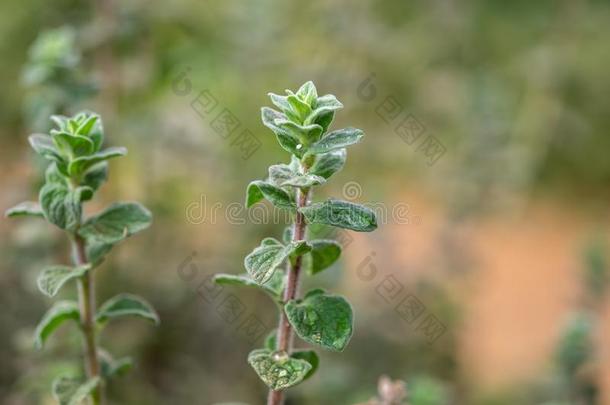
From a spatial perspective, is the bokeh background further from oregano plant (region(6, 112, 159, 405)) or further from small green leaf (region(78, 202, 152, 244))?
small green leaf (region(78, 202, 152, 244))

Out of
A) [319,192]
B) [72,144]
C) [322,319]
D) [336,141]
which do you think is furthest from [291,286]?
[319,192]

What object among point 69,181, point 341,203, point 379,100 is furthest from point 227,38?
point 341,203

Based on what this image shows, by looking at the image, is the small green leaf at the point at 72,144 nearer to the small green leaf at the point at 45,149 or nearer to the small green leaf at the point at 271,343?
A: the small green leaf at the point at 45,149

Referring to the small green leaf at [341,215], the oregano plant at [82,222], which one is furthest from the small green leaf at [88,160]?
the small green leaf at [341,215]

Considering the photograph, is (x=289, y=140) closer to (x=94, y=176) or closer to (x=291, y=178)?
(x=291, y=178)

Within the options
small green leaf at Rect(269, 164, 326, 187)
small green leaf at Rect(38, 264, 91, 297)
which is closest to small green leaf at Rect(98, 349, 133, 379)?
small green leaf at Rect(38, 264, 91, 297)

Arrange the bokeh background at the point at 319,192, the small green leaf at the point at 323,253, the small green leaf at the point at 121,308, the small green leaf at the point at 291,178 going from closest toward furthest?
the small green leaf at the point at 291,178, the small green leaf at the point at 323,253, the small green leaf at the point at 121,308, the bokeh background at the point at 319,192

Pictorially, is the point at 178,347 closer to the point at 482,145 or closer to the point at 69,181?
the point at 482,145
